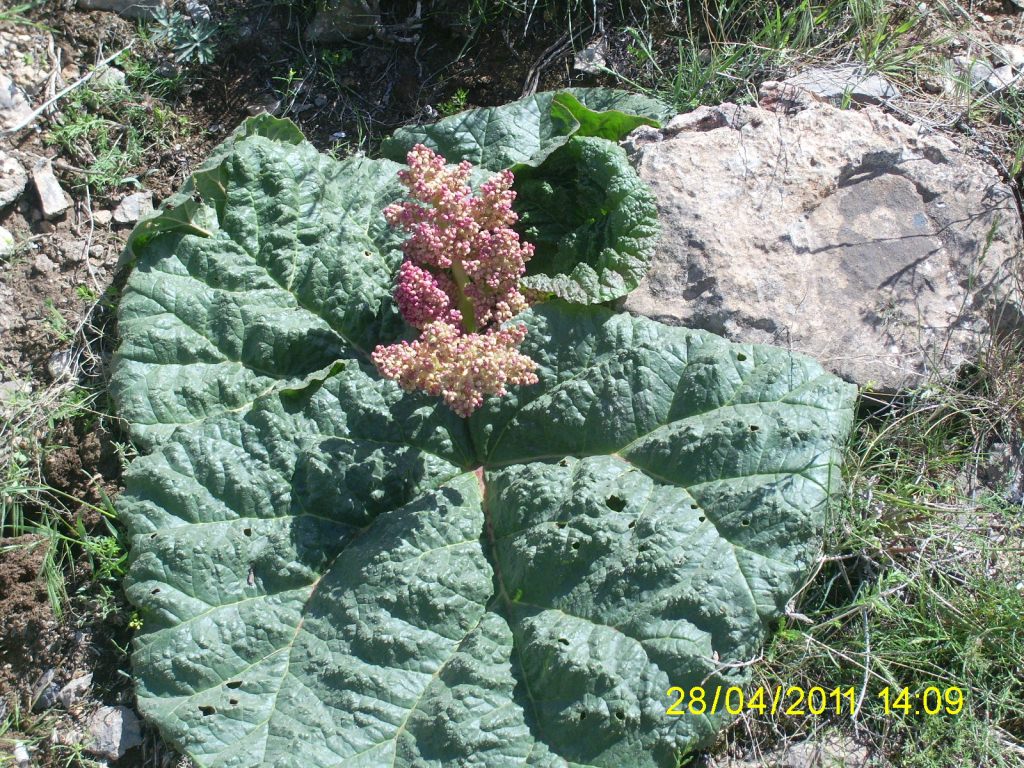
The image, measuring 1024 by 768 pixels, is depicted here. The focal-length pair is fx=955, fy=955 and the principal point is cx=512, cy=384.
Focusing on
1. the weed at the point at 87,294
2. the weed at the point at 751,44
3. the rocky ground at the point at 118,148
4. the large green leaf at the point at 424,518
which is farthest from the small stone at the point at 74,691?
the weed at the point at 751,44

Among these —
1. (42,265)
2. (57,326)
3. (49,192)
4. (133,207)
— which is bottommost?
(57,326)

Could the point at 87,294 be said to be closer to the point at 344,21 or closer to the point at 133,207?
the point at 133,207

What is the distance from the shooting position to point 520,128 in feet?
11.8

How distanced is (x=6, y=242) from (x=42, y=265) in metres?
0.18

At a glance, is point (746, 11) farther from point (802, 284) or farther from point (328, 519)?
point (328, 519)

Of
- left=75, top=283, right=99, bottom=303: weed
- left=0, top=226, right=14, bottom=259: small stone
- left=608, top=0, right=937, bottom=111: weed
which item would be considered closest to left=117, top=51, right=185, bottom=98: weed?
left=0, top=226, right=14, bottom=259: small stone

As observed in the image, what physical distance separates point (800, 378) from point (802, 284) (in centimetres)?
57

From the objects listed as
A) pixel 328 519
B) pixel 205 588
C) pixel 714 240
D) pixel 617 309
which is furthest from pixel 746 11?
pixel 205 588

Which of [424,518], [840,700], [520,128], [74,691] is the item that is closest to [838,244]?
[520,128]

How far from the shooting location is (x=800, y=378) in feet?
9.65

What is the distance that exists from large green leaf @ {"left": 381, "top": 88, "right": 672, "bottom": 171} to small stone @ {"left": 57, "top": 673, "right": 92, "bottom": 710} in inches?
89.3

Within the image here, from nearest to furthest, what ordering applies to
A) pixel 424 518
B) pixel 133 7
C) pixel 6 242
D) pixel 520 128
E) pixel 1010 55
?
pixel 424 518, pixel 520 128, pixel 6 242, pixel 1010 55, pixel 133 7

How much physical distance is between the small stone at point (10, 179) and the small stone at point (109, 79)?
51 cm

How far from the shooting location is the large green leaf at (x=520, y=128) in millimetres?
3529
